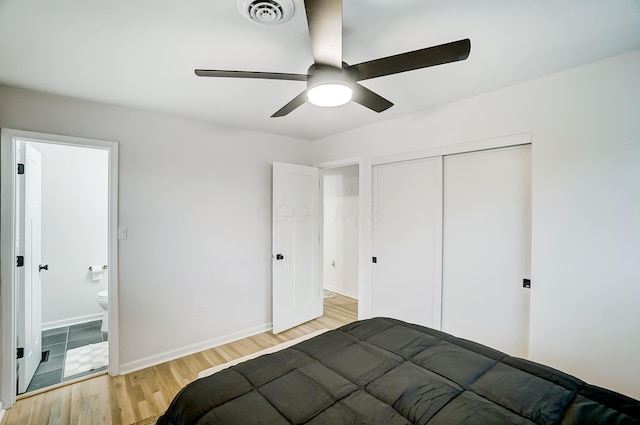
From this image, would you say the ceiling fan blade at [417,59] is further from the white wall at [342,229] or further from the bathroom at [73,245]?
the bathroom at [73,245]

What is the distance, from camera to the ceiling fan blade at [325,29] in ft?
3.18

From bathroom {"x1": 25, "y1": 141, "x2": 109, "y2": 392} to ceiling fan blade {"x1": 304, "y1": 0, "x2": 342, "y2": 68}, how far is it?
11.6 feet

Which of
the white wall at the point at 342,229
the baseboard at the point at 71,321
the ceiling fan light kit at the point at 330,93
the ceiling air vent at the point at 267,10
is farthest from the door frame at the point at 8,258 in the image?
the white wall at the point at 342,229

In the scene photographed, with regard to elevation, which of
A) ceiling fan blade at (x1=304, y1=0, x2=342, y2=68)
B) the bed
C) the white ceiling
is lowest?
the bed

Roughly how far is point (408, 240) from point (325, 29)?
2255 millimetres

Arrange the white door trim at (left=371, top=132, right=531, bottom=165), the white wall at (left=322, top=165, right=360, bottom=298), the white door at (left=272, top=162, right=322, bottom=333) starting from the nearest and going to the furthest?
the white door trim at (left=371, top=132, right=531, bottom=165) < the white door at (left=272, top=162, right=322, bottom=333) < the white wall at (left=322, top=165, right=360, bottom=298)

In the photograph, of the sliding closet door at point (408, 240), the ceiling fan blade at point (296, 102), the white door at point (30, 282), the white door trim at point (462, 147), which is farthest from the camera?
the sliding closet door at point (408, 240)

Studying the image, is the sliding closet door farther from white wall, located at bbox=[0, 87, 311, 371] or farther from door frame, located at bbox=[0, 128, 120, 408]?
door frame, located at bbox=[0, 128, 120, 408]

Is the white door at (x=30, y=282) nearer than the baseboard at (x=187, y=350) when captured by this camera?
Yes

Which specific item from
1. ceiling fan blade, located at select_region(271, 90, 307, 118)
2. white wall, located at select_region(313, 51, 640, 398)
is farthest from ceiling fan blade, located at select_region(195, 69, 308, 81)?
white wall, located at select_region(313, 51, 640, 398)

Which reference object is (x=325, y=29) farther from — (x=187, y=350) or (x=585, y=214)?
(x=187, y=350)

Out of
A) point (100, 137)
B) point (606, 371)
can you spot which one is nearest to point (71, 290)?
point (100, 137)

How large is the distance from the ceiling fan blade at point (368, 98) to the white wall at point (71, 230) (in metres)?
3.52

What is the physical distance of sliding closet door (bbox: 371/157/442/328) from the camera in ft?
8.86
